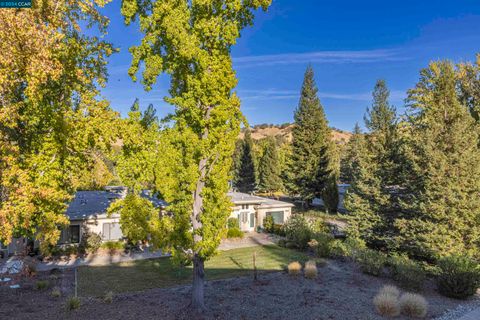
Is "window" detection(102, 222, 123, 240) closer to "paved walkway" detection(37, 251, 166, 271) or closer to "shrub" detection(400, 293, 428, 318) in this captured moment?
"paved walkway" detection(37, 251, 166, 271)

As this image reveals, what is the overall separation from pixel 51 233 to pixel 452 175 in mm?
19825

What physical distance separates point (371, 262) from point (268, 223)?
12531mm

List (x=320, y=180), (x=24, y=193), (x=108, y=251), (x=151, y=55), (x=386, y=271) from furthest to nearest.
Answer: (x=320, y=180), (x=108, y=251), (x=386, y=271), (x=151, y=55), (x=24, y=193)

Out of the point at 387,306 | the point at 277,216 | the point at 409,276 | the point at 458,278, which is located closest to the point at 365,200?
the point at 409,276

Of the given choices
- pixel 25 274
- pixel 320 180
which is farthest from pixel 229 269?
pixel 320 180

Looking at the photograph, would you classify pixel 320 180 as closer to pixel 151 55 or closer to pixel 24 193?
pixel 151 55

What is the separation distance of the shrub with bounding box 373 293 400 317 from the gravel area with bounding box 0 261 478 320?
285mm

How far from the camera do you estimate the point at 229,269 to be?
1659 centimetres

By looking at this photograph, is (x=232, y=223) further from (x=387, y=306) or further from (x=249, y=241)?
(x=387, y=306)

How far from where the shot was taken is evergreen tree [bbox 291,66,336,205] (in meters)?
37.0

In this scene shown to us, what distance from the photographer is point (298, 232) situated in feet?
71.8

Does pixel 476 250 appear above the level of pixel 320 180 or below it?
below

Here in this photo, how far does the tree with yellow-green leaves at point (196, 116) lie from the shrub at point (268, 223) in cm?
1786

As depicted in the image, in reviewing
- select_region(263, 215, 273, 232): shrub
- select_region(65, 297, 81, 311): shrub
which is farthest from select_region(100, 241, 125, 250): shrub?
select_region(263, 215, 273, 232): shrub
